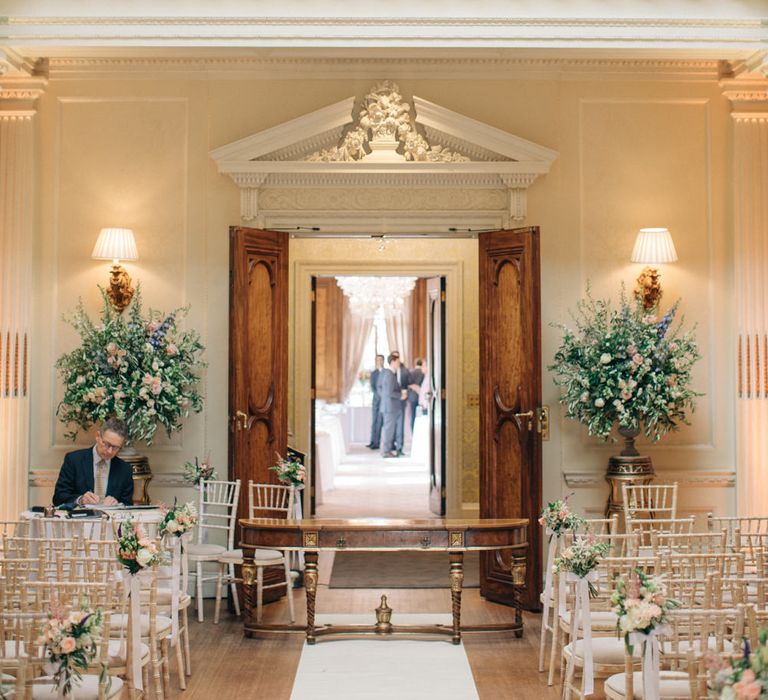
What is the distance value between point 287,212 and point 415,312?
41.3 feet

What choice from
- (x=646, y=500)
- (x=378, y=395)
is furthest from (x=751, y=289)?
(x=378, y=395)

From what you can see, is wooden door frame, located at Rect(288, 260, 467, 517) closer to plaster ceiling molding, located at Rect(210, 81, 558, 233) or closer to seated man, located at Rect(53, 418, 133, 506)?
plaster ceiling molding, located at Rect(210, 81, 558, 233)

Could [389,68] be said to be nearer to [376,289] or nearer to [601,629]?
[601,629]

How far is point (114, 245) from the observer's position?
852 centimetres

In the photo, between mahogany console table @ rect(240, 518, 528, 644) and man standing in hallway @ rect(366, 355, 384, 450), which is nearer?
mahogany console table @ rect(240, 518, 528, 644)

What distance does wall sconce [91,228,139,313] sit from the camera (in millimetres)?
8516

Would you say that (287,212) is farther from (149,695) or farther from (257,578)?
(149,695)

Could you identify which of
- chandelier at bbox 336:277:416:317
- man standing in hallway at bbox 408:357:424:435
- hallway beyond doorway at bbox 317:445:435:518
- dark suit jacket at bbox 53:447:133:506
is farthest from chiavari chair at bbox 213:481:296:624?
chandelier at bbox 336:277:416:317

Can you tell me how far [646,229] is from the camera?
28.6ft

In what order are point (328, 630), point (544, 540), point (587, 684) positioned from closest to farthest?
point (587, 684)
point (328, 630)
point (544, 540)

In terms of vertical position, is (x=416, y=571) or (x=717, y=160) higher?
(x=717, y=160)

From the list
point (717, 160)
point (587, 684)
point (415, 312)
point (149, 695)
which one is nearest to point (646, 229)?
point (717, 160)

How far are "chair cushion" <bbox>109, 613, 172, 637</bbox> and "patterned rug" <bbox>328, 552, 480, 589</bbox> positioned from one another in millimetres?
3414

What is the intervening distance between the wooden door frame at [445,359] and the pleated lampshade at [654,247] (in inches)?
151
